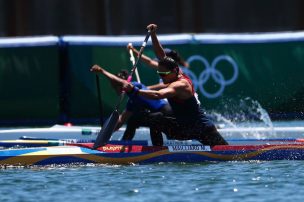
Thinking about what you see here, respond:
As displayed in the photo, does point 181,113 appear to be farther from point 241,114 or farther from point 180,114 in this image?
point 241,114

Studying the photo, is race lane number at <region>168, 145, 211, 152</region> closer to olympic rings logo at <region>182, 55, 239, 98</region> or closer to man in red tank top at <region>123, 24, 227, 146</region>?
man in red tank top at <region>123, 24, 227, 146</region>

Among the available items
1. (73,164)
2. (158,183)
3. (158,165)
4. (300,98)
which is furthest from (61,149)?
(300,98)

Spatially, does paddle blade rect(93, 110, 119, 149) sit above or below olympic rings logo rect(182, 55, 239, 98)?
below

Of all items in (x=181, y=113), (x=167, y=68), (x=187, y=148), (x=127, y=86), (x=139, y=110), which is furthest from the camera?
(x=139, y=110)

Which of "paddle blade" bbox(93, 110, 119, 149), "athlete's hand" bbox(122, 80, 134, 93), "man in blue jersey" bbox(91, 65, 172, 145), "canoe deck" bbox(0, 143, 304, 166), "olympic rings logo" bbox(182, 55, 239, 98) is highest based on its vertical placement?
"olympic rings logo" bbox(182, 55, 239, 98)

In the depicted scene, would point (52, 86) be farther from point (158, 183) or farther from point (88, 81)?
point (158, 183)

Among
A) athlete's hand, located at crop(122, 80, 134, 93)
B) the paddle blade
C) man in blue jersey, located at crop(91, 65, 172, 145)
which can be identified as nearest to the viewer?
athlete's hand, located at crop(122, 80, 134, 93)

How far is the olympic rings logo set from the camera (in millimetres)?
17188

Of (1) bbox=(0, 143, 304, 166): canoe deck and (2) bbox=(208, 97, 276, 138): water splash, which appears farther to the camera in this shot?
(2) bbox=(208, 97, 276, 138): water splash

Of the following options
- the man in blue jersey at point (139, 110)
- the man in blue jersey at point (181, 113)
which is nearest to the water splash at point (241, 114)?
the man in blue jersey at point (139, 110)

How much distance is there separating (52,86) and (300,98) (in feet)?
12.3

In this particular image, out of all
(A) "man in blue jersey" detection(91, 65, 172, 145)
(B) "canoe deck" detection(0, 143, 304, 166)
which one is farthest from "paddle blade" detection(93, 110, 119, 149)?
(A) "man in blue jersey" detection(91, 65, 172, 145)

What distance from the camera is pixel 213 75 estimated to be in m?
17.2

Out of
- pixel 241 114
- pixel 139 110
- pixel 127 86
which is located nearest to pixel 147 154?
pixel 127 86
